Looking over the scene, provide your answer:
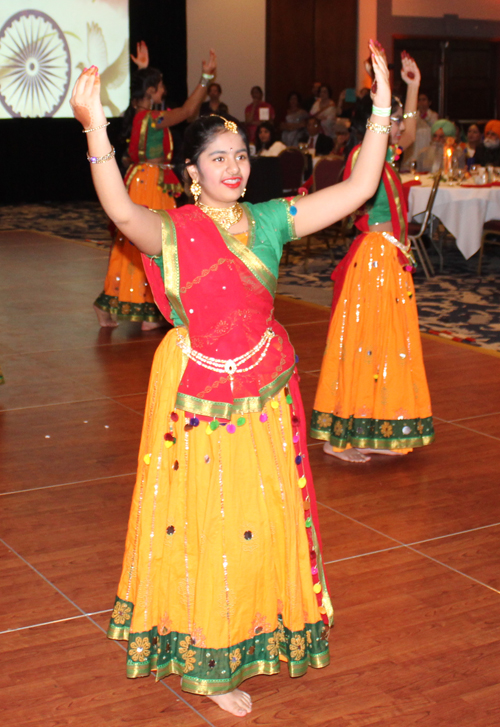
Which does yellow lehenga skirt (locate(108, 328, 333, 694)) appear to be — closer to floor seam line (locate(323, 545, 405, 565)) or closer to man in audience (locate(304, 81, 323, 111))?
floor seam line (locate(323, 545, 405, 565))

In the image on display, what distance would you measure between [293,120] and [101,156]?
1182 cm

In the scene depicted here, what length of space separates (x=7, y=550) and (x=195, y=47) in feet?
38.7

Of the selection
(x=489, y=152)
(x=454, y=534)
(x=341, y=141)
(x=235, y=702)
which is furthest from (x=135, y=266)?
(x=341, y=141)

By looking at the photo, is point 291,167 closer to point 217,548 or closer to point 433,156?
point 433,156

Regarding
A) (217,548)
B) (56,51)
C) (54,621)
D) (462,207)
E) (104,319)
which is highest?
(56,51)

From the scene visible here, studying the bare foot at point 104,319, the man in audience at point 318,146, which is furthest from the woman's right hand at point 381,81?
the man in audience at point 318,146

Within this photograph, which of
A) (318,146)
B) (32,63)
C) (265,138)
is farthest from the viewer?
(32,63)

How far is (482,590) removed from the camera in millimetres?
2654

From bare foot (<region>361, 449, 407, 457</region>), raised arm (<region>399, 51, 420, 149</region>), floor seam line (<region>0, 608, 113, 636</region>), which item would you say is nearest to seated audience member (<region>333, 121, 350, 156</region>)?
raised arm (<region>399, 51, 420, 149</region>)

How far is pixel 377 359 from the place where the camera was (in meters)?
3.64

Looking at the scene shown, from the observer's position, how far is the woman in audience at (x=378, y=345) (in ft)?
11.8

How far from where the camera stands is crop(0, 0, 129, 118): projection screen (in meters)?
12.0

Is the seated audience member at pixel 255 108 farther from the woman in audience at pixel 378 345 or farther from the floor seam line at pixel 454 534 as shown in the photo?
the floor seam line at pixel 454 534

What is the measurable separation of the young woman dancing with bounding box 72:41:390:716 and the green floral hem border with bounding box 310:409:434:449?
158 centimetres
